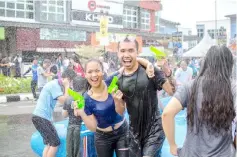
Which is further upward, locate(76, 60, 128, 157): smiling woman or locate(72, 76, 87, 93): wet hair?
locate(72, 76, 87, 93): wet hair

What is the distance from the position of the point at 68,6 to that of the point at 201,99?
20.8 meters

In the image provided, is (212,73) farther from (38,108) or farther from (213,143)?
(38,108)

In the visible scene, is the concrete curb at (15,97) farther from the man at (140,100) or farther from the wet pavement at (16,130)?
the man at (140,100)

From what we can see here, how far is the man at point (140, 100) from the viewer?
298cm

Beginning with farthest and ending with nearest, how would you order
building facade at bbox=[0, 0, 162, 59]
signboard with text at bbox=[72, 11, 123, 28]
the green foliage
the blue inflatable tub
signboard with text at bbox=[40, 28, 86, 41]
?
signboard with text at bbox=[72, 11, 123, 28] < signboard with text at bbox=[40, 28, 86, 41] < building facade at bbox=[0, 0, 162, 59] < the green foliage < the blue inflatable tub

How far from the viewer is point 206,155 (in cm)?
217

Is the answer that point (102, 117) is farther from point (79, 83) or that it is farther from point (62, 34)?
point (62, 34)

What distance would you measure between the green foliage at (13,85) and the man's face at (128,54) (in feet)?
38.0

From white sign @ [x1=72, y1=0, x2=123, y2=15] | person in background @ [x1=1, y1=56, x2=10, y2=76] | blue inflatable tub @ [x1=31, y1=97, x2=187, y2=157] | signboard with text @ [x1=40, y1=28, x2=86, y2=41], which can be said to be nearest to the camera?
blue inflatable tub @ [x1=31, y1=97, x2=187, y2=157]

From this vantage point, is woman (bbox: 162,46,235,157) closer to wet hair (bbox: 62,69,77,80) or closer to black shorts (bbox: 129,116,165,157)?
black shorts (bbox: 129,116,165,157)

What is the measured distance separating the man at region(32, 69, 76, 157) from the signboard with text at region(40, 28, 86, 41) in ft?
57.6

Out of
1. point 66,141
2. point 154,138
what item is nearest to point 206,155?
point 154,138

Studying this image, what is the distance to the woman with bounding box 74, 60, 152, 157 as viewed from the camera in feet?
10.1

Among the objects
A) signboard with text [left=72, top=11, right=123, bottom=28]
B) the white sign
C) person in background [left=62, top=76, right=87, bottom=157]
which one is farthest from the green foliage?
person in background [left=62, top=76, right=87, bottom=157]
